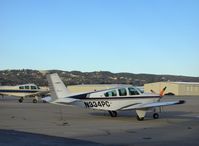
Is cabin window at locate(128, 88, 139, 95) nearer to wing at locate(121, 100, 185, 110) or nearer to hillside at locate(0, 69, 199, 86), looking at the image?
wing at locate(121, 100, 185, 110)

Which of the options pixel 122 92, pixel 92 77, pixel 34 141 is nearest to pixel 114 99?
pixel 122 92

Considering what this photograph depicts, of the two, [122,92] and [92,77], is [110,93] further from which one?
[92,77]

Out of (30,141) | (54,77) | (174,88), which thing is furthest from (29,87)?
(174,88)

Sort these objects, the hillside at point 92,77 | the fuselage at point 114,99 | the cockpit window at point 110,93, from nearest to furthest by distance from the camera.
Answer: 1. the fuselage at point 114,99
2. the cockpit window at point 110,93
3. the hillside at point 92,77

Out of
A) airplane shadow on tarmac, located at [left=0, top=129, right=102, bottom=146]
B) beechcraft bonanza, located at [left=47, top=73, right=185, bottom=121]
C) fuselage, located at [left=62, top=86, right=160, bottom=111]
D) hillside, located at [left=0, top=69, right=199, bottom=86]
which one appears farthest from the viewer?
hillside, located at [left=0, top=69, right=199, bottom=86]

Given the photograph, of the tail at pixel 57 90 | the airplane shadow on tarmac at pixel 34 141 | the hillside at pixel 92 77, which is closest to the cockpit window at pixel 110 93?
the tail at pixel 57 90

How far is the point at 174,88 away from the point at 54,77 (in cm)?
9257

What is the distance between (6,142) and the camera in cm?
1373

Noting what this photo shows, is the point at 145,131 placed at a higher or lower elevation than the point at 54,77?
lower

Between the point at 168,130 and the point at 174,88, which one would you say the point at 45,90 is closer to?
the point at 168,130

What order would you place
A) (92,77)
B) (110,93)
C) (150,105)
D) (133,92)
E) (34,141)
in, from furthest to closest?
(92,77) < (133,92) < (110,93) < (150,105) < (34,141)

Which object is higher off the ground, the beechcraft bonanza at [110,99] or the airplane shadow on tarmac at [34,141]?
the beechcraft bonanza at [110,99]

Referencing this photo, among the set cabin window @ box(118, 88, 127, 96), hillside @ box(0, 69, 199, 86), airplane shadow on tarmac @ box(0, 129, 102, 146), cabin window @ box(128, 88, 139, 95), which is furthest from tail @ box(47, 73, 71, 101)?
hillside @ box(0, 69, 199, 86)

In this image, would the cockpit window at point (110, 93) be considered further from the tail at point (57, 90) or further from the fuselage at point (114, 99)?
the tail at point (57, 90)
